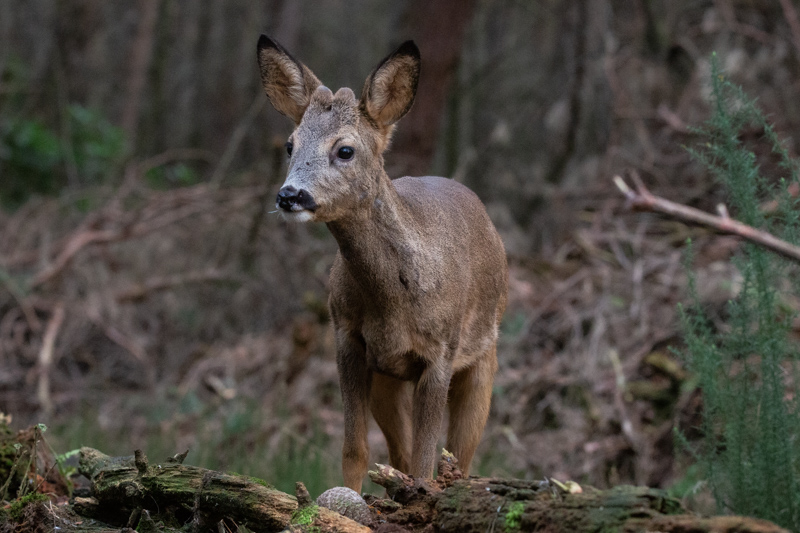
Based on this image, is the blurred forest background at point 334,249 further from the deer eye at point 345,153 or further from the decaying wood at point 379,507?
the deer eye at point 345,153

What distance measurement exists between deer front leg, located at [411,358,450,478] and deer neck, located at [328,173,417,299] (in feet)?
1.68

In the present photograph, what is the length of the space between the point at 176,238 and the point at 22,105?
22.9 feet

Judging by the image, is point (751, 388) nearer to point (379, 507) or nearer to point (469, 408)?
point (379, 507)

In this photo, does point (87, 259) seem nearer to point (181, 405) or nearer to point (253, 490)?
point (181, 405)

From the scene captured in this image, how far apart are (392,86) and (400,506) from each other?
235cm

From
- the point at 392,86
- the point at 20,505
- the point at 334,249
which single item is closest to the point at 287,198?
the point at 392,86

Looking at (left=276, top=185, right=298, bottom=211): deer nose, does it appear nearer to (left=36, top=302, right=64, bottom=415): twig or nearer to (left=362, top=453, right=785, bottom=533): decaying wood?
(left=362, top=453, right=785, bottom=533): decaying wood

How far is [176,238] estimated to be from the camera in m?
12.5

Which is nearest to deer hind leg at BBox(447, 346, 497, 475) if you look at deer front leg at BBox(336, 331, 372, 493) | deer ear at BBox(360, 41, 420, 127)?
deer front leg at BBox(336, 331, 372, 493)

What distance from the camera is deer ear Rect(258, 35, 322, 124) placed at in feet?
16.8

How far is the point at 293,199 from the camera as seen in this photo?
4.39 meters

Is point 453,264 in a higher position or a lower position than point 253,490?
higher

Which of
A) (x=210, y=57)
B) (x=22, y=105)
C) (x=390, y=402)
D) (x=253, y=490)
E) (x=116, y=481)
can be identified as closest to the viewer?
(x=253, y=490)

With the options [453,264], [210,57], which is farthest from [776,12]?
[210,57]
